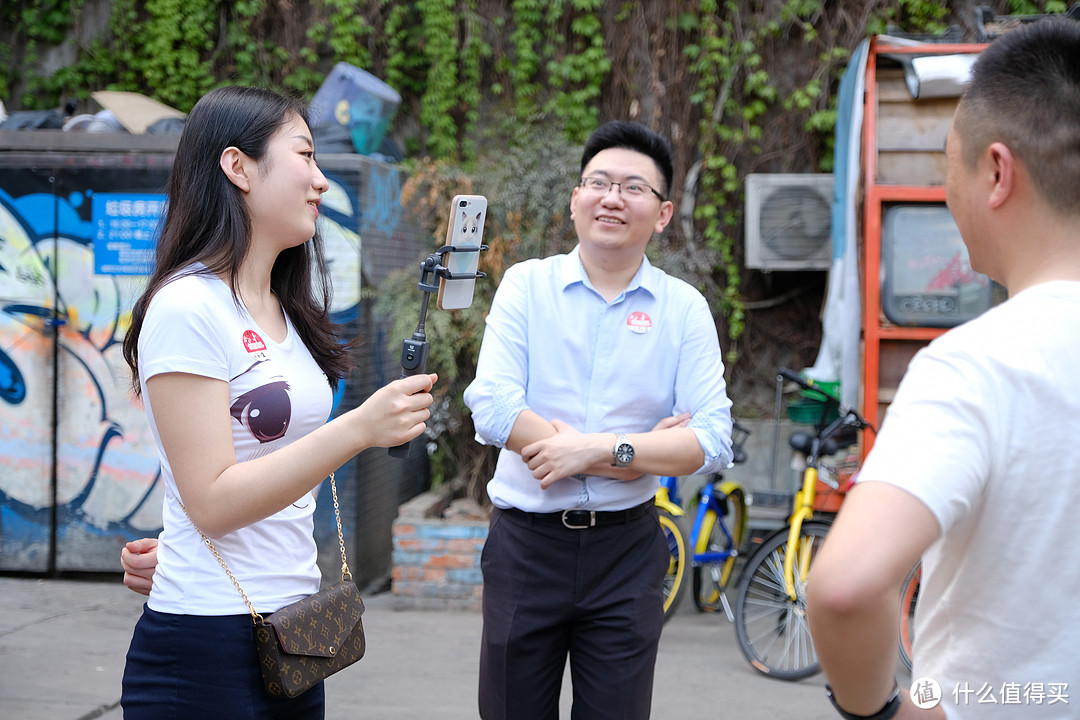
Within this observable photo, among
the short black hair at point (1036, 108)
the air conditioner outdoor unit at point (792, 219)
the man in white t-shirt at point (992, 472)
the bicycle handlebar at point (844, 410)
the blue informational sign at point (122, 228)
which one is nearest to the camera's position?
the man in white t-shirt at point (992, 472)

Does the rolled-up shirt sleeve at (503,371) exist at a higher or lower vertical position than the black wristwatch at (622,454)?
higher

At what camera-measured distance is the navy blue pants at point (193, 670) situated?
178 cm

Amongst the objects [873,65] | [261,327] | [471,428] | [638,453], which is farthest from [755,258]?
[261,327]

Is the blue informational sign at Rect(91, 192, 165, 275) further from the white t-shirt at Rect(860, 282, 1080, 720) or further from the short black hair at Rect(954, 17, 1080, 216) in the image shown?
the white t-shirt at Rect(860, 282, 1080, 720)

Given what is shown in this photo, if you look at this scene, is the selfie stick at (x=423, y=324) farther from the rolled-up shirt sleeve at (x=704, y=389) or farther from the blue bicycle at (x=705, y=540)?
the blue bicycle at (x=705, y=540)

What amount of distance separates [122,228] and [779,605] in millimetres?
4161

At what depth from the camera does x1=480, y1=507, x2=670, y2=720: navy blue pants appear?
2516 millimetres

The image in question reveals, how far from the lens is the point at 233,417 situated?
1.82 meters

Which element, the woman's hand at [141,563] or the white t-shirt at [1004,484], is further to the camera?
the woman's hand at [141,563]

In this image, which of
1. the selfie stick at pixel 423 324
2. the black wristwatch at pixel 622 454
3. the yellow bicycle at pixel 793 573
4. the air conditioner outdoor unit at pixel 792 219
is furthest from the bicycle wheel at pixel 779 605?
the selfie stick at pixel 423 324

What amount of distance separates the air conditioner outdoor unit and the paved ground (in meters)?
2.68

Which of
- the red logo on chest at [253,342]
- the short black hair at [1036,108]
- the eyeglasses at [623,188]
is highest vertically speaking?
the short black hair at [1036,108]

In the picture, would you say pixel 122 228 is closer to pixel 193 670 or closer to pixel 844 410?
pixel 844 410

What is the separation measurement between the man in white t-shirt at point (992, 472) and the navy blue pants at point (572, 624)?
129 cm
